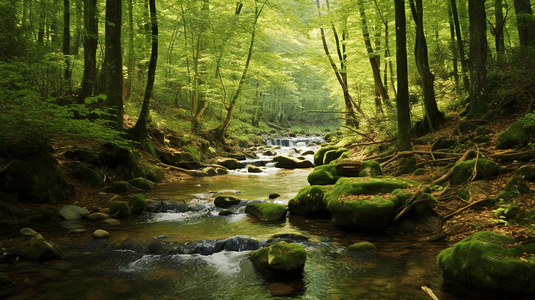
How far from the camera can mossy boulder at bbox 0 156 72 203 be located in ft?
21.2

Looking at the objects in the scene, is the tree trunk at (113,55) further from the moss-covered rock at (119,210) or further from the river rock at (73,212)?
the river rock at (73,212)

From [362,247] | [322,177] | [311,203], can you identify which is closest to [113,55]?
[322,177]

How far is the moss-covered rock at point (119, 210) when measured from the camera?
283 inches

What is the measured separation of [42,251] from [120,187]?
421 cm

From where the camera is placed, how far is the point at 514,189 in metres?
5.40

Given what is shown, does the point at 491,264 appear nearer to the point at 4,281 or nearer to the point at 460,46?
the point at 4,281

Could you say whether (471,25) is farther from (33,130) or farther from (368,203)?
(33,130)

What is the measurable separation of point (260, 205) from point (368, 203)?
2.73m

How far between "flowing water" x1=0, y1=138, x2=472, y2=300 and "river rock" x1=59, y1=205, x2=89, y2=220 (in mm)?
981

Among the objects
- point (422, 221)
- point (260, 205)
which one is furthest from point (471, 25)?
point (260, 205)

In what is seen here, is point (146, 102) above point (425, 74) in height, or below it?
below

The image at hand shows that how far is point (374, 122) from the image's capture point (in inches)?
482

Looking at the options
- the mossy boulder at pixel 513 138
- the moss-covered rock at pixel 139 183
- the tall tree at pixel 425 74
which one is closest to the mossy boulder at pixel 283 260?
the mossy boulder at pixel 513 138

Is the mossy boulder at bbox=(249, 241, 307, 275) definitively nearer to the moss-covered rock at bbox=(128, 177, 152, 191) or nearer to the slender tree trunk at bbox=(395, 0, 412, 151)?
the slender tree trunk at bbox=(395, 0, 412, 151)
